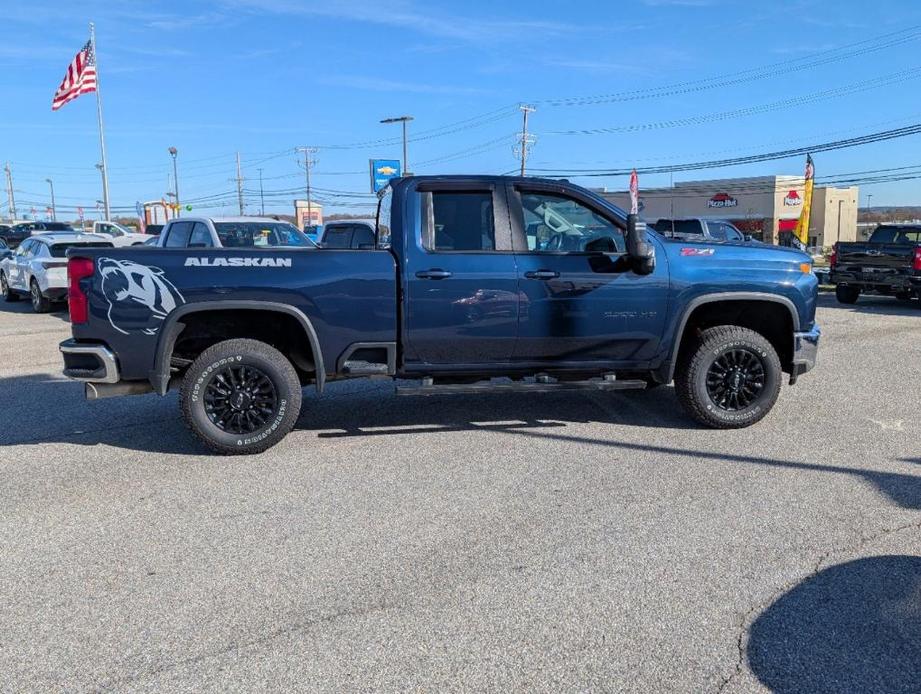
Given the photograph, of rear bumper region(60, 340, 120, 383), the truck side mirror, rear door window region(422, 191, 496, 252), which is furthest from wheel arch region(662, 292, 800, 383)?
rear bumper region(60, 340, 120, 383)

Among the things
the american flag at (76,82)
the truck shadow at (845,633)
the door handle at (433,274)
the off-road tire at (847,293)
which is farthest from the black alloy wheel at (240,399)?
the american flag at (76,82)

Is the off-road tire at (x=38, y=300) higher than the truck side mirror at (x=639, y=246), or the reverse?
the truck side mirror at (x=639, y=246)

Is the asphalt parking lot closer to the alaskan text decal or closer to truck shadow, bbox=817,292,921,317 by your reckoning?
the alaskan text decal

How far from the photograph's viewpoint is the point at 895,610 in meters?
3.39

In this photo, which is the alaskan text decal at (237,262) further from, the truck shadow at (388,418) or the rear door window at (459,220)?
the truck shadow at (388,418)

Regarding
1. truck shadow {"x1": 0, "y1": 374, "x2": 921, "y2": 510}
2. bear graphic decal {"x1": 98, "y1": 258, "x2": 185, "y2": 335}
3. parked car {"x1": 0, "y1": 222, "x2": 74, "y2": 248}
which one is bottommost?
truck shadow {"x1": 0, "y1": 374, "x2": 921, "y2": 510}

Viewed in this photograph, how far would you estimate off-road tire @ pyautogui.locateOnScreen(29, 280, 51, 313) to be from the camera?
15.2 meters

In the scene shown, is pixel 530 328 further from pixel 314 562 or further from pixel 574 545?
pixel 314 562

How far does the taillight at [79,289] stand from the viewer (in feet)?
17.4

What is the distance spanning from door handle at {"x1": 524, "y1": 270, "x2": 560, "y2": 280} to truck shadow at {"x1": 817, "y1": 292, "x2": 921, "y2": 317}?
488 inches

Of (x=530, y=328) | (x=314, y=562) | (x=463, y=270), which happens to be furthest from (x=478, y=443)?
(x=314, y=562)

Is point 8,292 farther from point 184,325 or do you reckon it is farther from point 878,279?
point 878,279

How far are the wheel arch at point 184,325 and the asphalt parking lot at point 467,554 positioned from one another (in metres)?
0.66

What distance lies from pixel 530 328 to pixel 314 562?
8.61ft
